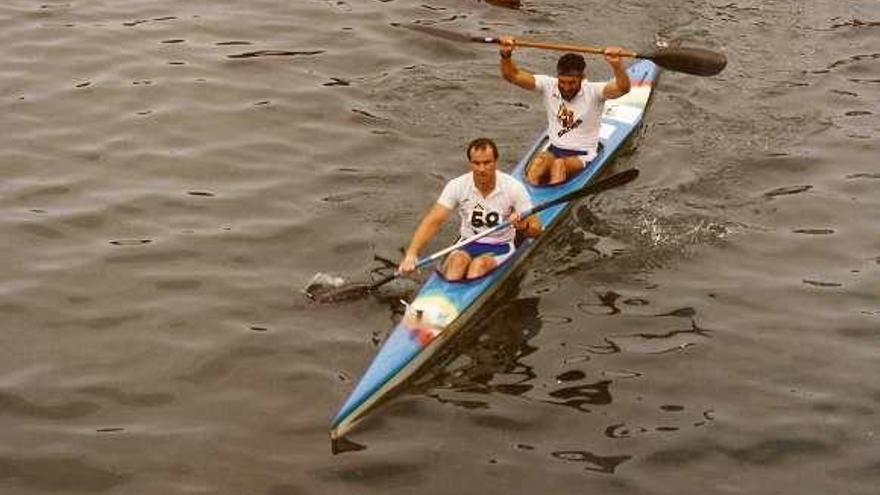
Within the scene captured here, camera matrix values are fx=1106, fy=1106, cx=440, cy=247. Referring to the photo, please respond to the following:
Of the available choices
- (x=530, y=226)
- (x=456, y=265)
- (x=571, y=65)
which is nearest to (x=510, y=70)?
(x=571, y=65)

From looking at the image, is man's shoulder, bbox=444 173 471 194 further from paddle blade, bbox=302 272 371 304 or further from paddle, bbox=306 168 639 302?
paddle blade, bbox=302 272 371 304

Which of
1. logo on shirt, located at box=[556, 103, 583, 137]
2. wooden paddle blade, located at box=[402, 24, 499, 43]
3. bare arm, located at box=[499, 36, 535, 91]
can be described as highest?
wooden paddle blade, located at box=[402, 24, 499, 43]

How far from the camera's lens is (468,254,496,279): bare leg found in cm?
1125

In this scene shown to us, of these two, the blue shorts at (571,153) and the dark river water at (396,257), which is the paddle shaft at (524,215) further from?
the blue shorts at (571,153)

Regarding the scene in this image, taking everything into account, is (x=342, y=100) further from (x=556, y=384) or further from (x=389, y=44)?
(x=556, y=384)

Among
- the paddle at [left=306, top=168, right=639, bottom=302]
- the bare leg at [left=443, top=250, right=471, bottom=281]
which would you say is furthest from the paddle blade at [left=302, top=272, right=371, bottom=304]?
the bare leg at [left=443, top=250, right=471, bottom=281]

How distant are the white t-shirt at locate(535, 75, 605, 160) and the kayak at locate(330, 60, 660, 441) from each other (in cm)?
34

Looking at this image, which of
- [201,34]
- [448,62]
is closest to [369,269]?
[448,62]

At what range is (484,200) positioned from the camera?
1127cm

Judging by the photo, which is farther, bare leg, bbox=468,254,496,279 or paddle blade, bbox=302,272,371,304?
paddle blade, bbox=302,272,371,304

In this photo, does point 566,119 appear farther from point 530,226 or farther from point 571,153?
point 530,226

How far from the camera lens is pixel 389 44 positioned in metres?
17.7

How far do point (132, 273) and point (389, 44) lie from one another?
7.11m

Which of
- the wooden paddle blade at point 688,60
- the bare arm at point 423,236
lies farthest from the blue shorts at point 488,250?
the wooden paddle blade at point 688,60
